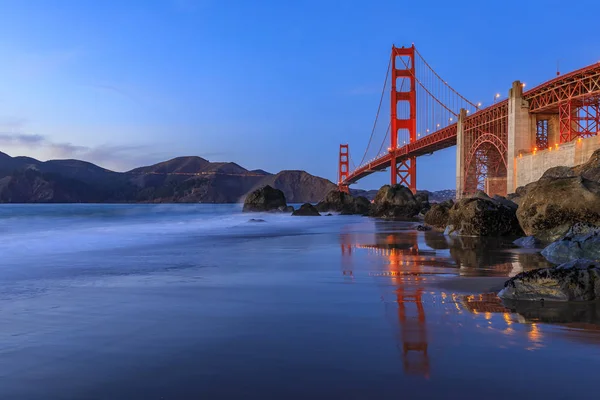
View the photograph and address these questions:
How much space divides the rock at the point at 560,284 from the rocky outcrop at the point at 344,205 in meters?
45.7

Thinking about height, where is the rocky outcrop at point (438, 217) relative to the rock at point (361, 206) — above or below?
below

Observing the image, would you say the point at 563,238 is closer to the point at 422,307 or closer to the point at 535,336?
the point at 422,307

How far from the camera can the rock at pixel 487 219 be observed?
15180 mm

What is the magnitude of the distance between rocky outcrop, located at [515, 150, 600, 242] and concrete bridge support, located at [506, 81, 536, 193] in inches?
899

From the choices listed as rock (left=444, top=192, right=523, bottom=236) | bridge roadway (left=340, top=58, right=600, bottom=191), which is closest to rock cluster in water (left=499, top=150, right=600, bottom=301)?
rock (left=444, top=192, right=523, bottom=236)

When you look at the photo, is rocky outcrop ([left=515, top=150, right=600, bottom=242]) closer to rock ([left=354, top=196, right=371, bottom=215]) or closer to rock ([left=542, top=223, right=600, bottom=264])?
rock ([left=542, top=223, right=600, bottom=264])

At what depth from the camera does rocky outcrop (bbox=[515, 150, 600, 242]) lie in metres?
11.6

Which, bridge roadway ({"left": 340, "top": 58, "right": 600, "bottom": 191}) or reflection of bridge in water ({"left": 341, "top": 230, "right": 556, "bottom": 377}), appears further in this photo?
bridge roadway ({"left": 340, "top": 58, "right": 600, "bottom": 191})

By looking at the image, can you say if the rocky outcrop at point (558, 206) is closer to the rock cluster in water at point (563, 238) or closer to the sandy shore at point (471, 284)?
the rock cluster in water at point (563, 238)

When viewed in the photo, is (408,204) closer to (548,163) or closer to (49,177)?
(548,163)

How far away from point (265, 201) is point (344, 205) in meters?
9.17

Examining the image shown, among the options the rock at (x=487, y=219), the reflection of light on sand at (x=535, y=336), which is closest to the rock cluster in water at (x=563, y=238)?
the reflection of light on sand at (x=535, y=336)

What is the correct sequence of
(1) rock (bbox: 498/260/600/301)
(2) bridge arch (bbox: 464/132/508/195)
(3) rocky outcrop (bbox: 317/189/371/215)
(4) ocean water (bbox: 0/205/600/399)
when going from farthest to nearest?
(3) rocky outcrop (bbox: 317/189/371/215) → (2) bridge arch (bbox: 464/132/508/195) → (1) rock (bbox: 498/260/600/301) → (4) ocean water (bbox: 0/205/600/399)

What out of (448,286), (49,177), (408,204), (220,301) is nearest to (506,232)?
(448,286)
